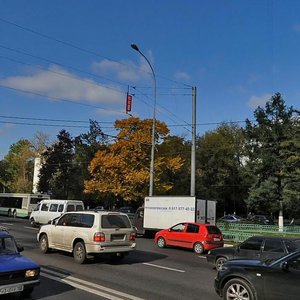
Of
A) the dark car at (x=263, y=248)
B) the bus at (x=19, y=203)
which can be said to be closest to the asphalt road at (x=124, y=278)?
the dark car at (x=263, y=248)

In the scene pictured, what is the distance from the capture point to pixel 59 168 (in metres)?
78.8

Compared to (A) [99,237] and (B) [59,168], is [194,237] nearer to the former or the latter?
(A) [99,237]

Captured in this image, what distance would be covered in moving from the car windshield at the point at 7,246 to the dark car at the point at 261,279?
4157mm

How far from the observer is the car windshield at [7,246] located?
875cm

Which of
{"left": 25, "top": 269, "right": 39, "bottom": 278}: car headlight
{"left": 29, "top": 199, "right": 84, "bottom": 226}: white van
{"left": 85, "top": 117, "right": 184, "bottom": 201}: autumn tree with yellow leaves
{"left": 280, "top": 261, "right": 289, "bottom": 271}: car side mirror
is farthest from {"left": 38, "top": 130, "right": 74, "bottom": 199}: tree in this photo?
{"left": 280, "top": 261, "right": 289, "bottom": 271}: car side mirror

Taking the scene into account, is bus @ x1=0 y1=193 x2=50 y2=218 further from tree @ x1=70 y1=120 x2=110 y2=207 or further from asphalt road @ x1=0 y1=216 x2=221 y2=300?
asphalt road @ x1=0 y1=216 x2=221 y2=300

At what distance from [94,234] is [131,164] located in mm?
32801

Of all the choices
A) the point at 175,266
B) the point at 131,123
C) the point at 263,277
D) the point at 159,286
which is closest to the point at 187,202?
the point at 175,266

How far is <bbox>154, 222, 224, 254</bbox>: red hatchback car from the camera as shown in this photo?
19.6m

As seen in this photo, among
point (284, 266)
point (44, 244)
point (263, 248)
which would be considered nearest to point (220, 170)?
point (44, 244)

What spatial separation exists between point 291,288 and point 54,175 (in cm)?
7616

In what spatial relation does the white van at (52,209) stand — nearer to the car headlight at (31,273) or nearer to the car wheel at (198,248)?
the car wheel at (198,248)

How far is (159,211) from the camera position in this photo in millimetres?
27625

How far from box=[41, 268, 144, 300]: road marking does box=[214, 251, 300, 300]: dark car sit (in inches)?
77.2
